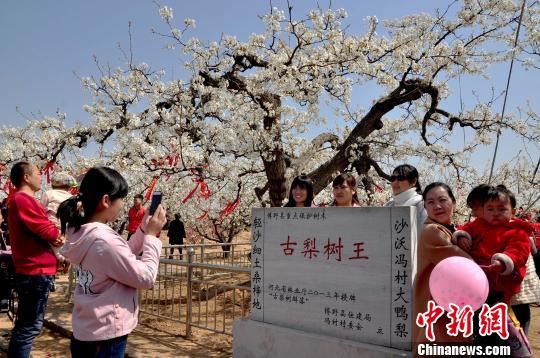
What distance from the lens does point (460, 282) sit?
98.7 inches

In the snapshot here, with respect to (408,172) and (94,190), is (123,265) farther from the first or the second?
(408,172)

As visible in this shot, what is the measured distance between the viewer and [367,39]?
7.71 m

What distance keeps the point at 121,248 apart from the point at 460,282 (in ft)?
6.41

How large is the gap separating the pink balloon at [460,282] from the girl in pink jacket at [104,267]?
1.70 metres

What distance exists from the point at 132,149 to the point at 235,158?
2.05 meters

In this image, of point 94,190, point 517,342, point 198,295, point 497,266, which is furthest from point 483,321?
point 198,295

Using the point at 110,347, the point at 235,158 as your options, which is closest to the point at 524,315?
the point at 110,347

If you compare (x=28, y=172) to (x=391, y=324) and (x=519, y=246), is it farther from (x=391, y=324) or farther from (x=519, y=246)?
(x=519, y=246)

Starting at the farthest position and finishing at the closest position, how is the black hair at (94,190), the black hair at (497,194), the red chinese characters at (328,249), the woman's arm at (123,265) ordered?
the red chinese characters at (328,249) → the black hair at (497,194) → the black hair at (94,190) → the woman's arm at (123,265)

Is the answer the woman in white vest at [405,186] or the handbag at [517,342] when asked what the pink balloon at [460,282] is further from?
the woman in white vest at [405,186]

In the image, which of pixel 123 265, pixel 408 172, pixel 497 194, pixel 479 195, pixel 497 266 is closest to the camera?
pixel 123 265

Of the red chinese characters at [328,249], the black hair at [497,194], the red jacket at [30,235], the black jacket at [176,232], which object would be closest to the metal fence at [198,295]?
the red chinese characters at [328,249]

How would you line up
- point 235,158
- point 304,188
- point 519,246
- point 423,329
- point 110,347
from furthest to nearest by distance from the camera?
point 235,158 < point 304,188 < point 423,329 < point 519,246 < point 110,347

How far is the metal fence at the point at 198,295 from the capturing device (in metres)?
5.61
